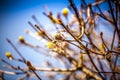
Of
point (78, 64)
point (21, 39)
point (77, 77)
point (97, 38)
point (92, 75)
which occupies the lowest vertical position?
point (77, 77)

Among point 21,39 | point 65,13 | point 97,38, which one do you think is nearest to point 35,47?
point 21,39

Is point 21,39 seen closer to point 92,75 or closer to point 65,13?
point 65,13

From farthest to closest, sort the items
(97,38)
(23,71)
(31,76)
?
(97,38) < (31,76) < (23,71)

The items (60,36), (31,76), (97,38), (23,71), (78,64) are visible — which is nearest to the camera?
(60,36)

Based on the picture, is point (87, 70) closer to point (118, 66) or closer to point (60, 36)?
point (118, 66)

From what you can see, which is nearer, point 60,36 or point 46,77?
point 60,36

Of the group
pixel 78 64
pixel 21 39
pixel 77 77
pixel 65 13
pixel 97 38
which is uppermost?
pixel 65 13

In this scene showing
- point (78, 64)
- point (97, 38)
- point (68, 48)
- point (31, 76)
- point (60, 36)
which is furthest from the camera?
point (68, 48)

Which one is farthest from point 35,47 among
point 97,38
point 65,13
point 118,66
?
point 118,66

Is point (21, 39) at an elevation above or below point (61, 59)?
above
